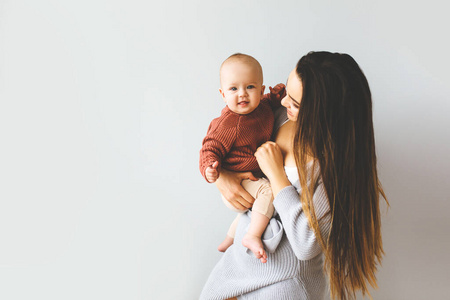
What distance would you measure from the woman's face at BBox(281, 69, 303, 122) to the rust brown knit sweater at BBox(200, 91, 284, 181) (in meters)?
0.15

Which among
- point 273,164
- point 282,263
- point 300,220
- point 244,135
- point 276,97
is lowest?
point 282,263

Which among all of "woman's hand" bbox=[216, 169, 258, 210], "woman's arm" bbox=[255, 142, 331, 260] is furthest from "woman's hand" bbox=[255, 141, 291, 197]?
"woman's hand" bbox=[216, 169, 258, 210]

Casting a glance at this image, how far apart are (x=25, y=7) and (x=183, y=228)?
111cm

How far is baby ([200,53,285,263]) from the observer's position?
1.49 meters

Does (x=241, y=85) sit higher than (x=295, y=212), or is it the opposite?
(x=241, y=85)

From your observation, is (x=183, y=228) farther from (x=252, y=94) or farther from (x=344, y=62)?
(x=344, y=62)

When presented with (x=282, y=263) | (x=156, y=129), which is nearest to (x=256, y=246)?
(x=282, y=263)

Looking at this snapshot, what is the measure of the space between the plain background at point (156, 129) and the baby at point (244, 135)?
41 centimetres

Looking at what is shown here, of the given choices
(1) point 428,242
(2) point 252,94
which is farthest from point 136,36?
(1) point 428,242

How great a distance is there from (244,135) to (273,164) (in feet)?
0.45

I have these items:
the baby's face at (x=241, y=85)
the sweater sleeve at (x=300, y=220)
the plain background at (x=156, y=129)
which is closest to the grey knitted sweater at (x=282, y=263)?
the sweater sleeve at (x=300, y=220)

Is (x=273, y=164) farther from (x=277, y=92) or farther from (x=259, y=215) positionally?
(x=277, y=92)

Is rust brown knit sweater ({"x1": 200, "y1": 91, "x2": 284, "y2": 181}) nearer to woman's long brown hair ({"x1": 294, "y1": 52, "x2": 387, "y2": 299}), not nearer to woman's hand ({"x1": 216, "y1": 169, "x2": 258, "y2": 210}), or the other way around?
woman's hand ({"x1": 216, "y1": 169, "x2": 258, "y2": 210})

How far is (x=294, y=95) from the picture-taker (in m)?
1.42
